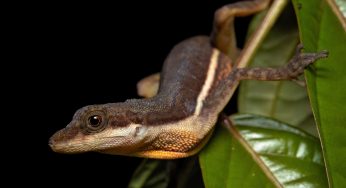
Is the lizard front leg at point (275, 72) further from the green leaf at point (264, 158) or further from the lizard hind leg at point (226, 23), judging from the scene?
the lizard hind leg at point (226, 23)

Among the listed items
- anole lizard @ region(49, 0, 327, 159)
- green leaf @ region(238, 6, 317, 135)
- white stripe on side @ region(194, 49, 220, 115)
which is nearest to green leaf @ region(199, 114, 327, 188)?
anole lizard @ region(49, 0, 327, 159)

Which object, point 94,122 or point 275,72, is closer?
A: point 94,122

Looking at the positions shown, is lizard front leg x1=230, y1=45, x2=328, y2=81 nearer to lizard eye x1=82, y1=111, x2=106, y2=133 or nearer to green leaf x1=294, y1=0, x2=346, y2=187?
green leaf x1=294, y1=0, x2=346, y2=187

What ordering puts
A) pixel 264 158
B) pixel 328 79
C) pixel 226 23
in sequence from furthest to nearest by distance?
pixel 226 23 < pixel 264 158 < pixel 328 79

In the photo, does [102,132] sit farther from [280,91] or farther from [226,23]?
[226,23]

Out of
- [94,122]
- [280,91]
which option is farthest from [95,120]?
[280,91]

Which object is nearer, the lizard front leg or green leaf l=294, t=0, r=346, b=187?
green leaf l=294, t=0, r=346, b=187

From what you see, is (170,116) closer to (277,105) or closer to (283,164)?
(283,164)
